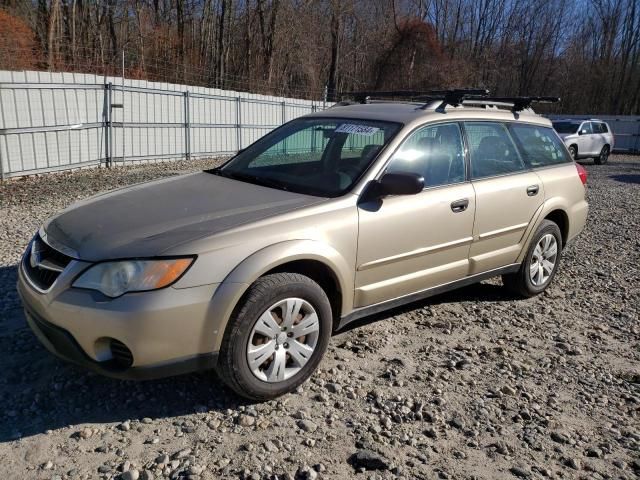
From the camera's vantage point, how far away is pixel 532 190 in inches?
186

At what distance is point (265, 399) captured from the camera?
315 centimetres

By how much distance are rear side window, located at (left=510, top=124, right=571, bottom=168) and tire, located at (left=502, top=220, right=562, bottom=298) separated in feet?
1.89

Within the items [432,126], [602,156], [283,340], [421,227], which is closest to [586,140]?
[602,156]

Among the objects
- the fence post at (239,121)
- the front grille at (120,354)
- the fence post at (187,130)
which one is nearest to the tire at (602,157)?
the fence post at (239,121)

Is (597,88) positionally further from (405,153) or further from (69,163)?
(405,153)

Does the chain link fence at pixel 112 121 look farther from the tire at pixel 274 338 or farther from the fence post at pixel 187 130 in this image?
the tire at pixel 274 338

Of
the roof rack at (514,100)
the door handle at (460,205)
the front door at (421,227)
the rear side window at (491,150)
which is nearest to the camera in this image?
the front door at (421,227)

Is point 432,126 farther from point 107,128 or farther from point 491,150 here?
point 107,128

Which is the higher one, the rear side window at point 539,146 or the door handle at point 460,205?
the rear side window at point 539,146

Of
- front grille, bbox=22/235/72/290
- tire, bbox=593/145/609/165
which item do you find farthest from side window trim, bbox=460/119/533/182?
tire, bbox=593/145/609/165

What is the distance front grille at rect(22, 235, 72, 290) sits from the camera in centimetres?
294

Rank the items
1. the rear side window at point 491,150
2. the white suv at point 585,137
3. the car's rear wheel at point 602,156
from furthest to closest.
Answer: the car's rear wheel at point 602,156, the white suv at point 585,137, the rear side window at point 491,150

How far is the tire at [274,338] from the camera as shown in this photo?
9.64 feet

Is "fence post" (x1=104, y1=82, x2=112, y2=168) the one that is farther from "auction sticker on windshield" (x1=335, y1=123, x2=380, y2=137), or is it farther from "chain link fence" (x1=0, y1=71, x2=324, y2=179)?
"auction sticker on windshield" (x1=335, y1=123, x2=380, y2=137)
